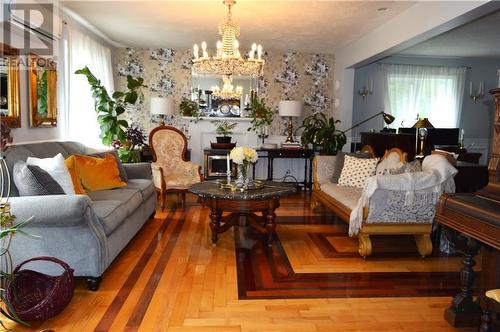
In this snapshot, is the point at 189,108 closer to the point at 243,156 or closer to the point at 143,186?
the point at 143,186

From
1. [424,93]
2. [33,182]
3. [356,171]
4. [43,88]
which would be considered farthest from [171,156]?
[424,93]

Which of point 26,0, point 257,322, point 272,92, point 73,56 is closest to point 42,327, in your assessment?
point 257,322

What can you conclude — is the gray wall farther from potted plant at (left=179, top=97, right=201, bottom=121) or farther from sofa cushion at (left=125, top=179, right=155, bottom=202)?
sofa cushion at (left=125, top=179, right=155, bottom=202)

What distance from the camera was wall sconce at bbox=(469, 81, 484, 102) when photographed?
7686 mm

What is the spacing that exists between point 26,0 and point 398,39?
3.99 m

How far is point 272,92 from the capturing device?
6.89 m

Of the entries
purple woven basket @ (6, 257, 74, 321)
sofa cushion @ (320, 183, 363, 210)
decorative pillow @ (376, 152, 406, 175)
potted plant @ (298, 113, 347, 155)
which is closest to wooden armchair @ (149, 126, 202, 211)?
sofa cushion @ (320, 183, 363, 210)

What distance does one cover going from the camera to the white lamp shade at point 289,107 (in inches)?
255

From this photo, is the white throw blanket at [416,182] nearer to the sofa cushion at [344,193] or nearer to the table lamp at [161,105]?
the sofa cushion at [344,193]

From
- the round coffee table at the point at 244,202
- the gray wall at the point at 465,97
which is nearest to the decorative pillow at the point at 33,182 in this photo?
the round coffee table at the point at 244,202

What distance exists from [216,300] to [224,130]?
4283mm

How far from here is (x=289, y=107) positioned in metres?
6.48

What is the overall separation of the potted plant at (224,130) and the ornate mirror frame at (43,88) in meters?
2.72

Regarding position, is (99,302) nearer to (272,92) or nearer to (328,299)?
(328,299)
